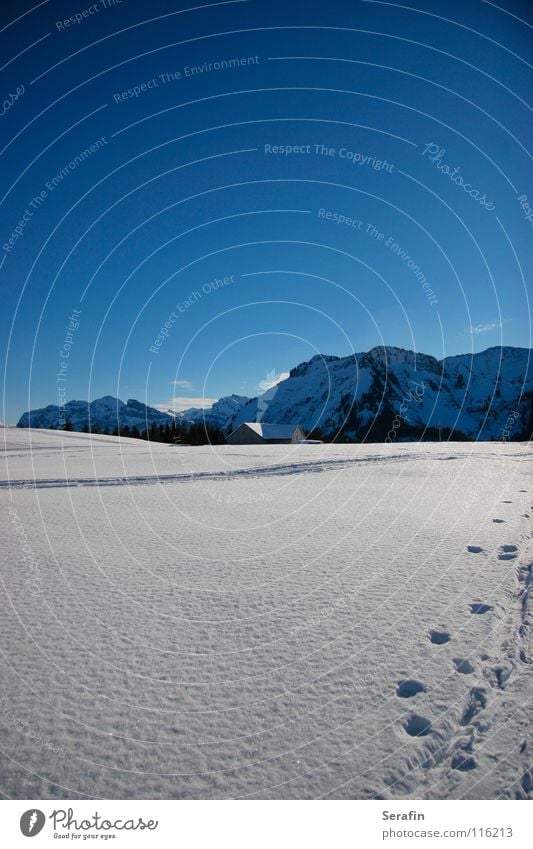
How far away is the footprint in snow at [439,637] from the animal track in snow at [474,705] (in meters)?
0.58

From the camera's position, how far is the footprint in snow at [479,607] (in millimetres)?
4309

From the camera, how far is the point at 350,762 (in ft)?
8.05

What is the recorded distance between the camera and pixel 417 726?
9.02ft

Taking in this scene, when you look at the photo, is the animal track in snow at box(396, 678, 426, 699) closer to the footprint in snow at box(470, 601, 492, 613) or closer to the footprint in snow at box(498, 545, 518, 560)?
the footprint in snow at box(470, 601, 492, 613)

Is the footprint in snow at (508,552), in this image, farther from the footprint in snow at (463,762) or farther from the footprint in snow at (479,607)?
the footprint in snow at (463,762)

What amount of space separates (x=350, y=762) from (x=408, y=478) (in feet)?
41.5

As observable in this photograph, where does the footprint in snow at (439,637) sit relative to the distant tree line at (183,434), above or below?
below

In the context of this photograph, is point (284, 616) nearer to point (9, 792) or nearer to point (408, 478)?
point (9, 792)
